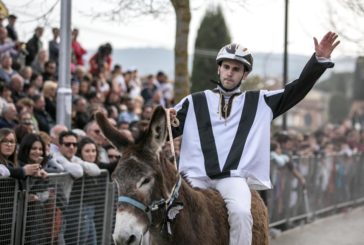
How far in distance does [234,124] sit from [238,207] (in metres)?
0.85

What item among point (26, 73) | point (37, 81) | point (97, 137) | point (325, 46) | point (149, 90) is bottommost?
point (97, 137)

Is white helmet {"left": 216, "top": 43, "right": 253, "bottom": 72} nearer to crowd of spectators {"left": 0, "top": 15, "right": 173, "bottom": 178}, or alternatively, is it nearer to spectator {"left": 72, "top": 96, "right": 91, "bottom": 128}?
crowd of spectators {"left": 0, "top": 15, "right": 173, "bottom": 178}

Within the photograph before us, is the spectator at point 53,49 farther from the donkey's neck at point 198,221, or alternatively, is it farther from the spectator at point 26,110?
the donkey's neck at point 198,221

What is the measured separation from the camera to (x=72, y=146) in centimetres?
987

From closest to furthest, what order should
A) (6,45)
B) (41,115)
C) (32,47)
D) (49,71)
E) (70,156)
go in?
1. (70,156)
2. (41,115)
3. (6,45)
4. (49,71)
5. (32,47)

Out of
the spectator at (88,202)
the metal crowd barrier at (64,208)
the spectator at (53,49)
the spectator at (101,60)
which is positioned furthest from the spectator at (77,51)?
the spectator at (88,202)

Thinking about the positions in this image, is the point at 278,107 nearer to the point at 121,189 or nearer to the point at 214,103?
the point at 214,103

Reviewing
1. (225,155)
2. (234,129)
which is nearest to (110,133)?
(225,155)

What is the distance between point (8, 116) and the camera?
37.9 feet

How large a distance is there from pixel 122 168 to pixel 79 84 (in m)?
10.0

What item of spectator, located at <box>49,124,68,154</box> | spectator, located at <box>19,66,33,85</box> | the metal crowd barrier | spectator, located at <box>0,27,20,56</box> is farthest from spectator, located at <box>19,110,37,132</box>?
spectator, located at <box>0,27,20,56</box>

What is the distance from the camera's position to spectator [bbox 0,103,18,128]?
11.5m

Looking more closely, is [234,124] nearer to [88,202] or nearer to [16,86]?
[88,202]

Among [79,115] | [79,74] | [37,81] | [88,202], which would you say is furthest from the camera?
[79,74]
